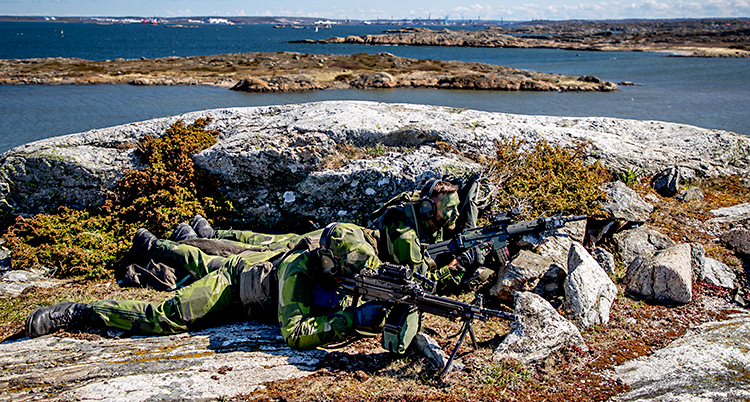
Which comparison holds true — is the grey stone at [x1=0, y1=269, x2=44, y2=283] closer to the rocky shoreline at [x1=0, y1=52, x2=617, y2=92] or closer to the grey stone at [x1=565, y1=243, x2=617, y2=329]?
the grey stone at [x1=565, y1=243, x2=617, y2=329]

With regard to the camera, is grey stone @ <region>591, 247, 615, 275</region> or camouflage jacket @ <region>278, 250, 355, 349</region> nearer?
camouflage jacket @ <region>278, 250, 355, 349</region>

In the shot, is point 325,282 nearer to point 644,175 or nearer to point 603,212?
point 603,212

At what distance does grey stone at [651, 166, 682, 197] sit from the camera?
9680mm

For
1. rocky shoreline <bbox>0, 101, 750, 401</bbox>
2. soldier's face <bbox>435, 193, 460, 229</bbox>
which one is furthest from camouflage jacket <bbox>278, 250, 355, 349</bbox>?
soldier's face <bbox>435, 193, 460, 229</bbox>

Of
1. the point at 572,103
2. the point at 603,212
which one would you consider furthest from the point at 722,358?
the point at 572,103

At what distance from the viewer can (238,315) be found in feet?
20.2

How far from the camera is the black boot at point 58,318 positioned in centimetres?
536

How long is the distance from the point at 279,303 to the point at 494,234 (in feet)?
10.8

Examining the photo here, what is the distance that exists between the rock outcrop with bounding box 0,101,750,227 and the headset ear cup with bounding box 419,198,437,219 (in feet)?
8.43

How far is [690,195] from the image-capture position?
31.2 feet

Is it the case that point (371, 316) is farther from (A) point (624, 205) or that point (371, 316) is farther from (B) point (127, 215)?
(B) point (127, 215)

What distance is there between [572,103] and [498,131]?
18.1 m

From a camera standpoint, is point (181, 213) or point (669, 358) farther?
point (181, 213)

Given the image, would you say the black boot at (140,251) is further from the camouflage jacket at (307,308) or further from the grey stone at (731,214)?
the grey stone at (731,214)
